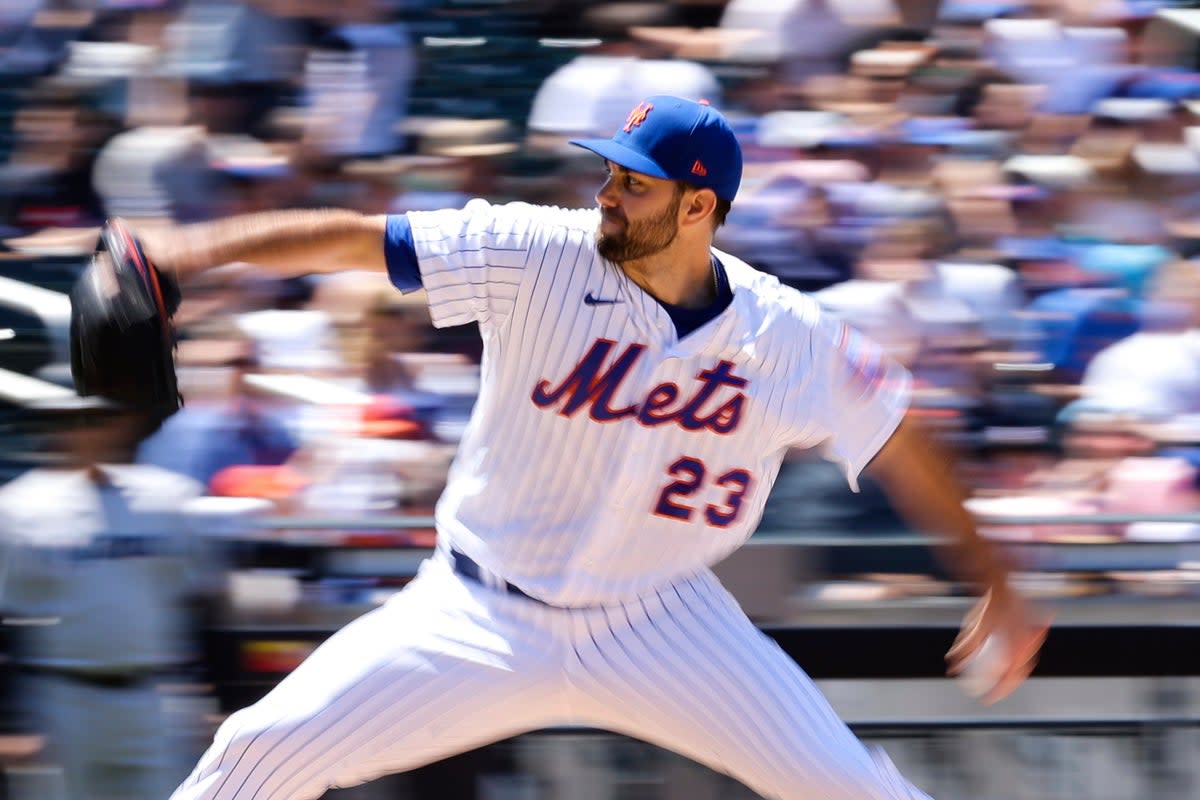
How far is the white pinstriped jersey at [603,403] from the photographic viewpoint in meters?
3.09

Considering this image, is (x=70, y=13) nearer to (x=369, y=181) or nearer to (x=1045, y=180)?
(x=369, y=181)

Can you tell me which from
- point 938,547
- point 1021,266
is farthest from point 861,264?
point 938,547

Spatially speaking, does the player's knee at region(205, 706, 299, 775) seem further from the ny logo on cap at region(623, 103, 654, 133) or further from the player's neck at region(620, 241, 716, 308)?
the ny logo on cap at region(623, 103, 654, 133)

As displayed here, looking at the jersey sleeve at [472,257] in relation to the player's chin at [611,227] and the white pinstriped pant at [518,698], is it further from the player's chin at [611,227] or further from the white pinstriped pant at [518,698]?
the white pinstriped pant at [518,698]

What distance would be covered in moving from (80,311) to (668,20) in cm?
→ 312

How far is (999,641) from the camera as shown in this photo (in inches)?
135

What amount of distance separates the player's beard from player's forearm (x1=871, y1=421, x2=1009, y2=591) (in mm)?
622

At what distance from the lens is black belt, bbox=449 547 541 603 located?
10.4ft

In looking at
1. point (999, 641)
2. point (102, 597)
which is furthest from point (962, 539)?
point (102, 597)

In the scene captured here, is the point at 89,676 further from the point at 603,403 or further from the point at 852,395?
the point at 852,395

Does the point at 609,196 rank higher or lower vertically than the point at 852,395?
higher

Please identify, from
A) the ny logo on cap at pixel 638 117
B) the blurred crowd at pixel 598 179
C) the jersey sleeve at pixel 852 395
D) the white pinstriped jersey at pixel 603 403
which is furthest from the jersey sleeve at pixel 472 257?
the blurred crowd at pixel 598 179

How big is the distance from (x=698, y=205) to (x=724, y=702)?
93 cm

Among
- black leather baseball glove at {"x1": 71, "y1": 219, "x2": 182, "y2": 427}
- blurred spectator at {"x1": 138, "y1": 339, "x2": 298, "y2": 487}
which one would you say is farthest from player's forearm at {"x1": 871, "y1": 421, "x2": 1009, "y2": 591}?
blurred spectator at {"x1": 138, "y1": 339, "x2": 298, "y2": 487}
